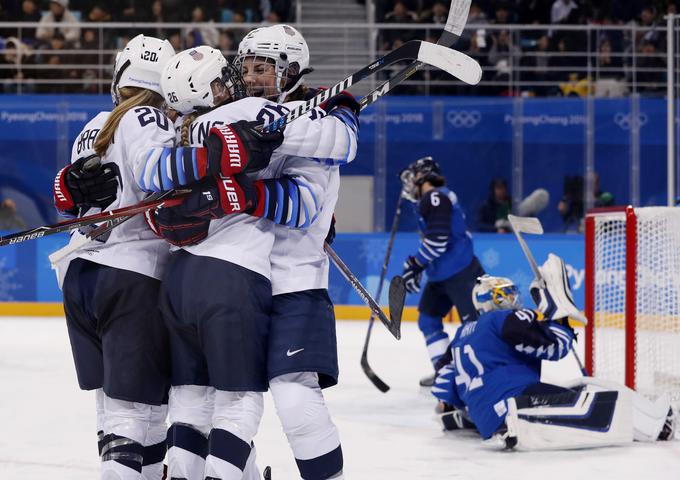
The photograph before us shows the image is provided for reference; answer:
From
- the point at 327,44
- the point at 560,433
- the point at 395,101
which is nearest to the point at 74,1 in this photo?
the point at 327,44

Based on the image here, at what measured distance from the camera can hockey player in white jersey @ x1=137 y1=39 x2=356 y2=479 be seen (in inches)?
87.4

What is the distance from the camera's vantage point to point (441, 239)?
4988 millimetres

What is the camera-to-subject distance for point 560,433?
364 centimetres

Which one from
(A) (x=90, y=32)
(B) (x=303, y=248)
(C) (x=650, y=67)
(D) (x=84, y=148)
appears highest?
(A) (x=90, y=32)

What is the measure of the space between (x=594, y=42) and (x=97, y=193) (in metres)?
6.75

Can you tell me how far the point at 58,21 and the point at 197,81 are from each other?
313 inches

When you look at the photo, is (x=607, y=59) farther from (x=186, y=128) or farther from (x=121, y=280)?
(x=121, y=280)

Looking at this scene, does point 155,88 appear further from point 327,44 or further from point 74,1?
point 74,1

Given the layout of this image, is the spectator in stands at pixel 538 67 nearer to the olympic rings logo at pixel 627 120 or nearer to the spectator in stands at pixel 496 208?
the olympic rings logo at pixel 627 120

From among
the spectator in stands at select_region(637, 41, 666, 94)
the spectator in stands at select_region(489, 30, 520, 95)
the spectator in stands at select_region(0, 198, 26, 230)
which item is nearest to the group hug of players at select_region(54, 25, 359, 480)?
the spectator in stands at select_region(0, 198, 26, 230)

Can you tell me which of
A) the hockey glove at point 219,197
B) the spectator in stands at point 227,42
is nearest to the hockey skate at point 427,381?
the hockey glove at point 219,197

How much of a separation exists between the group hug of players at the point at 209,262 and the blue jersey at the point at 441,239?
257 cm

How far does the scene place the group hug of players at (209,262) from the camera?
7.30ft

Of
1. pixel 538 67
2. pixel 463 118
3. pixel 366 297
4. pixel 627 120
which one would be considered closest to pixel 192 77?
pixel 366 297
